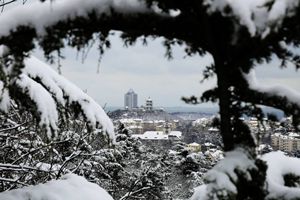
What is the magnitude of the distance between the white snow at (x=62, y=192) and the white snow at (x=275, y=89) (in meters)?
2.12

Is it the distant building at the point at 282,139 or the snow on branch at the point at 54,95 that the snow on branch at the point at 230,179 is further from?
the snow on branch at the point at 54,95

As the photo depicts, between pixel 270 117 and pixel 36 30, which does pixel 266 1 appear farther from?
pixel 36 30

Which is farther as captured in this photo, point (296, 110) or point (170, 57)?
point (170, 57)

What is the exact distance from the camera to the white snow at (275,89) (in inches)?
70.6

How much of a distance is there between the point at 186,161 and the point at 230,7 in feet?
85.3

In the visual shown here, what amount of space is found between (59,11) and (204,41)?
0.65m

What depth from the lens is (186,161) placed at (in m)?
27.2

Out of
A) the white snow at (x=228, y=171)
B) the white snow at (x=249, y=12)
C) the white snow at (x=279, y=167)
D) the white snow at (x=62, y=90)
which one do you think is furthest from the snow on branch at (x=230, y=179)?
the white snow at (x=62, y=90)

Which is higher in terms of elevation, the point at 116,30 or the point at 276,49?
the point at 116,30

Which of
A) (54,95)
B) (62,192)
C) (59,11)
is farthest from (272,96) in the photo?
(62,192)

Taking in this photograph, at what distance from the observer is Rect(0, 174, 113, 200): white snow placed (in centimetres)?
342

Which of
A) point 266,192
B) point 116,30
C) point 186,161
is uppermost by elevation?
point 116,30

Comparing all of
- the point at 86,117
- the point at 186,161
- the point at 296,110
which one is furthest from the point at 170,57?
the point at 186,161

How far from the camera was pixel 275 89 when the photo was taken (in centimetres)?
184
